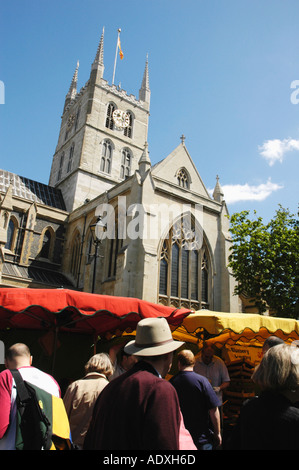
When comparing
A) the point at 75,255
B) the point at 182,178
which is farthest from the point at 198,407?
the point at 75,255

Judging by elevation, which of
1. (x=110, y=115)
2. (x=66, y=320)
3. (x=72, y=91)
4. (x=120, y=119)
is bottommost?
(x=66, y=320)

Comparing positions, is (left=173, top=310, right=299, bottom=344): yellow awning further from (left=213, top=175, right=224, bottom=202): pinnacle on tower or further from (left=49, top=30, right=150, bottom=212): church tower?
(left=49, top=30, right=150, bottom=212): church tower

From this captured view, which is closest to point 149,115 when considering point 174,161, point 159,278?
point 174,161

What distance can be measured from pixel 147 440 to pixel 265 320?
5.77m

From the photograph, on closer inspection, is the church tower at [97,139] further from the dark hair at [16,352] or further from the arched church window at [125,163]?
the dark hair at [16,352]

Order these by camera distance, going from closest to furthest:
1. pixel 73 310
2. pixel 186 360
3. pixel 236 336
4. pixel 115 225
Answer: pixel 186 360, pixel 73 310, pixel 236 336, pixel 115 225

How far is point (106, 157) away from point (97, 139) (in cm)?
193

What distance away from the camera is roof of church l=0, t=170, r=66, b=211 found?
2805 cm

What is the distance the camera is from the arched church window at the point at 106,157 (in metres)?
32.3

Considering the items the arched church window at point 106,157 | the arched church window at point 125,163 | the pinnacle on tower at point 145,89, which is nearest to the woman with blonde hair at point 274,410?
the arched church window at point 106,157

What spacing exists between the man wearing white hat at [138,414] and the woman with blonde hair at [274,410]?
52cm

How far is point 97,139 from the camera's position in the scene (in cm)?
3206

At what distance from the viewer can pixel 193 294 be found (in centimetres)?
2092

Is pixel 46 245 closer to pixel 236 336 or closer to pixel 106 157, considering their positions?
pixel 106 157
